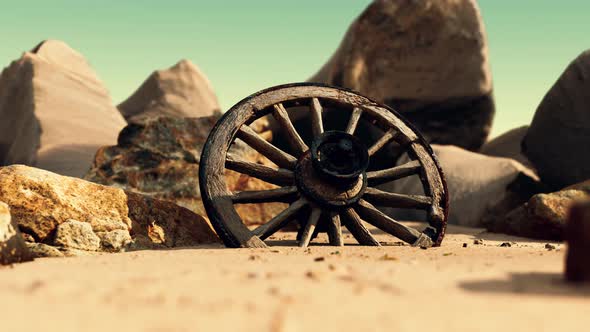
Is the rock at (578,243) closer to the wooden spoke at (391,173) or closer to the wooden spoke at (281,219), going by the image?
the wooden spoke at (281,219)

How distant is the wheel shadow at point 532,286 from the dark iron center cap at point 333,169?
2.04m

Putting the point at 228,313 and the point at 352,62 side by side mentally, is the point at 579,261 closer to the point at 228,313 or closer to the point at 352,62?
the point at 228,313

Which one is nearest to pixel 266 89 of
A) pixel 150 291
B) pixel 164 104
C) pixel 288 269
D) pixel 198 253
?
pixel 198 253

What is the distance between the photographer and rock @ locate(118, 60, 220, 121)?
57.8ft

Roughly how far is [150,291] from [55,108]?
10528 millimetres

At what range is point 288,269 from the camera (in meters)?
2.80

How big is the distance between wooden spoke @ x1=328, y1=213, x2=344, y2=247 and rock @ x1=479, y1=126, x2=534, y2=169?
24.3ft

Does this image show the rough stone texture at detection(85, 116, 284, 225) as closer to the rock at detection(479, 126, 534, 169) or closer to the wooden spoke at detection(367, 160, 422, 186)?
the wooden spoke at detection(367, 160, 422, 186)

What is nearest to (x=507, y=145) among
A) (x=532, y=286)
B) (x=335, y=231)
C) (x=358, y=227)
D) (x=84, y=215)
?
(x=358, y=227)

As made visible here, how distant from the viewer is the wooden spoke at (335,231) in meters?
4.49

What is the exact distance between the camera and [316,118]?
483 centimetres

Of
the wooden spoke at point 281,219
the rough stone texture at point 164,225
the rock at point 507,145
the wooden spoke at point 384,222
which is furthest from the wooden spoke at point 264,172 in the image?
the rock at point 507,145

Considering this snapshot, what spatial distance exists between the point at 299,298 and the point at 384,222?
2.61m

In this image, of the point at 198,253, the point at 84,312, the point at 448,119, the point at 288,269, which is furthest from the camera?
the point at 448,119
